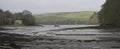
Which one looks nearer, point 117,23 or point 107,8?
point 117,23

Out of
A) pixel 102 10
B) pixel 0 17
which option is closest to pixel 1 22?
pixel 0 17

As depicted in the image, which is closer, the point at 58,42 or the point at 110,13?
the point at 58,42

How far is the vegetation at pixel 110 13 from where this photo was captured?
95.2 m

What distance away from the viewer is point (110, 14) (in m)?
99.9

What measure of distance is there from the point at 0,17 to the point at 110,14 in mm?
103247

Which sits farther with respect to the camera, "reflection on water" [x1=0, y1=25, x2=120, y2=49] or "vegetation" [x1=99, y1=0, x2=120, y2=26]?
"vegetation" [x1=99, y1=0, x2=120, y2=26]

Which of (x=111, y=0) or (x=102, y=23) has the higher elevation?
(x=111, y=0)

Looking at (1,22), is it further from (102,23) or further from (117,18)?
(117,18)

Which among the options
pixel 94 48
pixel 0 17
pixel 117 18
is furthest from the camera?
pixel 0 17

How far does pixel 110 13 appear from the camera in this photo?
99938 mm

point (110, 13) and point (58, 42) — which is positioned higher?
point (110, 13)

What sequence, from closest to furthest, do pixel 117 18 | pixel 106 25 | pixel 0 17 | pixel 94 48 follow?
pixel 94 48, pixel 117 18, pixel 106 25, pixel 0 17

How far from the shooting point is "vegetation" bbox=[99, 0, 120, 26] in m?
95.2

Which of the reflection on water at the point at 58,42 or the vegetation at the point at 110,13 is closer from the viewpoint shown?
the reflection on water at the point at 58,42
